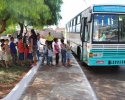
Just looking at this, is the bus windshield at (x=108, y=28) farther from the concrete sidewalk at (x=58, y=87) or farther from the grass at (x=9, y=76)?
the grass at (x=9, y=76)

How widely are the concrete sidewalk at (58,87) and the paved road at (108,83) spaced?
14.6 inches

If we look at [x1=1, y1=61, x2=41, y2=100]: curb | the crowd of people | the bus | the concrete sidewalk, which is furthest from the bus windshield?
[x1=1, y1=61, x2=41, y2=100]: curb

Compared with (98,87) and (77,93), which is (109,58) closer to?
(98,87)

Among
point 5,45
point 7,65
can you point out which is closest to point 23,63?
point 7,65

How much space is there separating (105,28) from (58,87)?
3.52 m

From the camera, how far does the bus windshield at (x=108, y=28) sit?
9477 millimetres

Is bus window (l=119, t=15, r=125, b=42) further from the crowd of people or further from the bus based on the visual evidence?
the crowd of people

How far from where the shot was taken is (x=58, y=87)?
7.44m

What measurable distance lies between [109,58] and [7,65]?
4.86 m

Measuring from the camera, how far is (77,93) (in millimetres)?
6816

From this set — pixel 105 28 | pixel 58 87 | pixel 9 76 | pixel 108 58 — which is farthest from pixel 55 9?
pixel 58 87

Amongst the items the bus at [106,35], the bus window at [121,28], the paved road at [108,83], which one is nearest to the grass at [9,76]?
the paved road at [108,83]

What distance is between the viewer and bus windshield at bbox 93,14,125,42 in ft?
31.1

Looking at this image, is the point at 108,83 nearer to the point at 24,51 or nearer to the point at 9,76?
the point at 9,76
